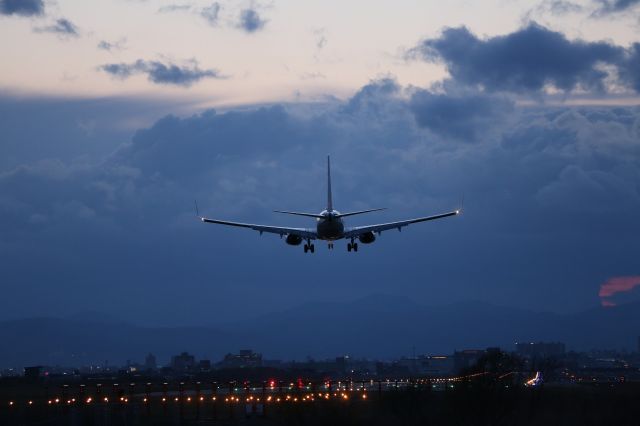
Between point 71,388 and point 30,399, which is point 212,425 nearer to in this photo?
point 30,399

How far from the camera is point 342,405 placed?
121 meters

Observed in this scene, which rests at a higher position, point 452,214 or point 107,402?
point 452,214

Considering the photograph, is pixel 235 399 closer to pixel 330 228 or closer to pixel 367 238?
pixel 330 228

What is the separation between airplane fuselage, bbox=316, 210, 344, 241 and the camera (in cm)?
13475

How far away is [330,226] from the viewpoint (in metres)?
135

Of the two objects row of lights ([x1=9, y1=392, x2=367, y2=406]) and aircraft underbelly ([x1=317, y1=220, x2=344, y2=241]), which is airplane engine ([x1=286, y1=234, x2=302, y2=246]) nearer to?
aircraft underbelly ([x1=317, y1=220, x2=344, y2=241])

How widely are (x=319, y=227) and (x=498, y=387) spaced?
28347mm

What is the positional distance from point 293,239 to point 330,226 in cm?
763

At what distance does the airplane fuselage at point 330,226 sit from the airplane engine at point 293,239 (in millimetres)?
4867

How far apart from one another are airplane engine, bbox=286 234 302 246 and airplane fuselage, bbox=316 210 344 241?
487 cm

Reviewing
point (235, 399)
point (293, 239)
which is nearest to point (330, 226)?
point (293, 239)

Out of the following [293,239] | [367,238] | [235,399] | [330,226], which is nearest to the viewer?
[330,226]

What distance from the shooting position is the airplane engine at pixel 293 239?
140250 mm

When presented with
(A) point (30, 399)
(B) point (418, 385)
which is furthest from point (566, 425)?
(A) point (30, 399)
